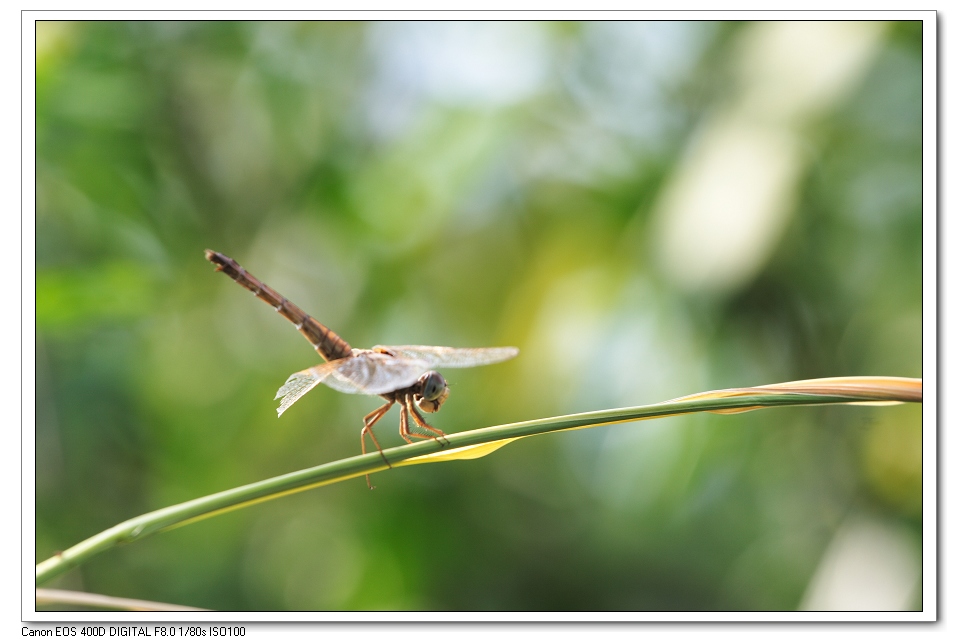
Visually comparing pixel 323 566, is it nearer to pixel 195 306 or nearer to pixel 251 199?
pixel 195 306

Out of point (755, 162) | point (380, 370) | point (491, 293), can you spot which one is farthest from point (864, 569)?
point (380, 370)

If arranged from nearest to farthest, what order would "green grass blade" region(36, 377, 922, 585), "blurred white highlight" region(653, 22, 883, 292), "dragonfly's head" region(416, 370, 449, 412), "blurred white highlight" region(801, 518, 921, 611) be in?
"green grass blade" region(36, 377, 922, 585)
"dragonfly's head" region(416, 370, 449, 412)
"blurred white highlight" region(801, 518, 921, 611)
"blurred white highlight" region(653, 22, 883, 292)

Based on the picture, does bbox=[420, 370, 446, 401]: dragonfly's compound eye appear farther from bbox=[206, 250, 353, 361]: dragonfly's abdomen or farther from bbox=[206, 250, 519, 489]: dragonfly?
bbox=[206, 250, 353, 361]: dragonfly's abdomen

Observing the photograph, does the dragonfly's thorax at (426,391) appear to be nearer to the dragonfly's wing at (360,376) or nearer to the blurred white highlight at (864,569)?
the dragonfly's wing at (360,376)

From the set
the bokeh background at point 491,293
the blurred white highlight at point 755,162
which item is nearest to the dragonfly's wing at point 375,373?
the bokeh background at point 491,293

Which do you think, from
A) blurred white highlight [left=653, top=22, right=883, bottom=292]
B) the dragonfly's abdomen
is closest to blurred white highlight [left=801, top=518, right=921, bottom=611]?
blurred white highlight [left=653, top=22, right=883, bottom=292]
